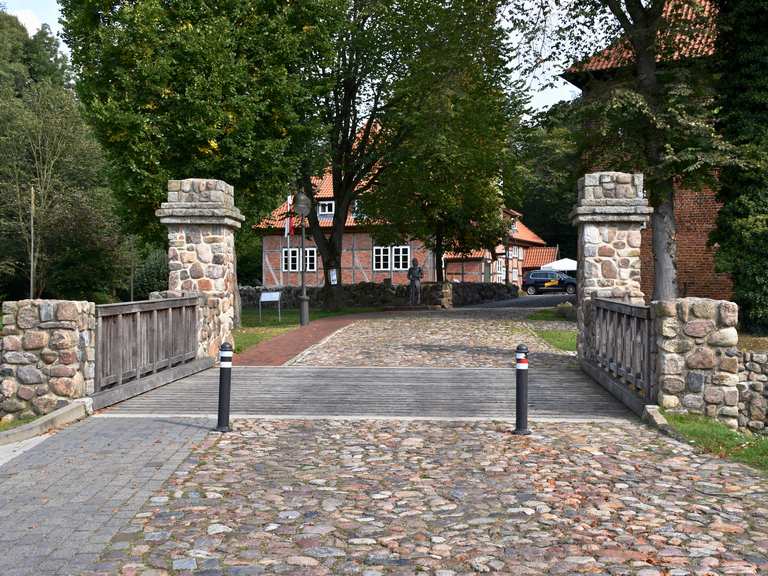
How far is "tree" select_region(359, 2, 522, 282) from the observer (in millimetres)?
26875

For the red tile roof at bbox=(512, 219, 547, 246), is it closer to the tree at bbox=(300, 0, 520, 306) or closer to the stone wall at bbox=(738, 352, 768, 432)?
the tree at bbox=(300, 0, 520, 306)

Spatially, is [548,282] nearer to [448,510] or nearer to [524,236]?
[524,236]

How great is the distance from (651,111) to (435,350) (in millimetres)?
9119

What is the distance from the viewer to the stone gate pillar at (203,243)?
14547mm

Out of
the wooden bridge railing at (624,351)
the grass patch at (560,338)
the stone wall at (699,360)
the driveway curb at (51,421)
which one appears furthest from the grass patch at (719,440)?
the grass patch at (560,338)

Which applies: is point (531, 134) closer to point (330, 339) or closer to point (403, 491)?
point (330, 339)

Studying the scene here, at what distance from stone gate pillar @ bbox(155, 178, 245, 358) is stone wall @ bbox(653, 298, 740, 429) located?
8.17 metres

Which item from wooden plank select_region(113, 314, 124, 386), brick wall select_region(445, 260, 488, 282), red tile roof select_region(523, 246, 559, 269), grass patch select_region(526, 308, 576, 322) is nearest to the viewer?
wooden plank select_region(113, 314, 124, 386)

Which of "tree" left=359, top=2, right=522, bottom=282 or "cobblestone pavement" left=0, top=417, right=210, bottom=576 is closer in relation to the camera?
"cobblestone pavement" left=0, top=417, right=210, bottom=576

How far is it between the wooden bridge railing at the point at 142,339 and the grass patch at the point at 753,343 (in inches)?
445

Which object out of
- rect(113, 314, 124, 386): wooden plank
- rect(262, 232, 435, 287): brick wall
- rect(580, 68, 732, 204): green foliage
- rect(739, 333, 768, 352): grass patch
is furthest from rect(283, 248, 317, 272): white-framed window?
rect(113, 314, 124, 386): wooden plank

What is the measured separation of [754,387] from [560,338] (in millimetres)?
4778

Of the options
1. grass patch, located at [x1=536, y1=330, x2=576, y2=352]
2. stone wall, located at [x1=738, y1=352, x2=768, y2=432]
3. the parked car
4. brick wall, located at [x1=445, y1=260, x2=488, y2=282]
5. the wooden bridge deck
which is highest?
brick wall, located at [x1=445, y1=260, x2=488, y2=282]

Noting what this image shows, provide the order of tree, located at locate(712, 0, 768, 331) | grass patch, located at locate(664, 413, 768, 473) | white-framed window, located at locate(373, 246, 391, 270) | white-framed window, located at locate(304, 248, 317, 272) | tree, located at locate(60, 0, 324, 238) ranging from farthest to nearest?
white-framed window, located at locate(304, 248, 317, 272), white-framed window, located at locate(373, 246, 391, 270), tree, located at locate(60, 0, 324, 238), tree, located at locate(712, 0, 768, 331), grass patch, located at locate(664, 413, 768, 473)
